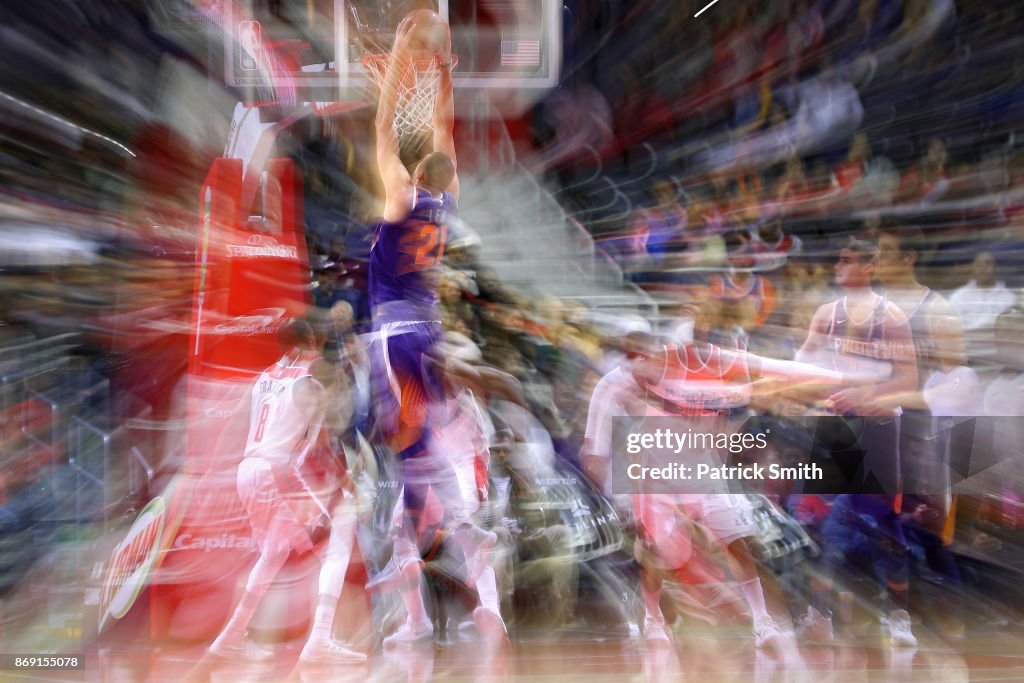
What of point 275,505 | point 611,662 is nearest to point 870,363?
point 611,662

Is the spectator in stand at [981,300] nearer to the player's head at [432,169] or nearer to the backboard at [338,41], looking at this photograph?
the backboard at [338,41]

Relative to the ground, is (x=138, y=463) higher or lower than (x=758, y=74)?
lower

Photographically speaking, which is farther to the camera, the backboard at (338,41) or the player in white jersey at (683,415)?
the player in white jersey at (683,415)

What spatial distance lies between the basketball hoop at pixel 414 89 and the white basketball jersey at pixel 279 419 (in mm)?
782

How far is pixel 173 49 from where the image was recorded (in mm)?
2379

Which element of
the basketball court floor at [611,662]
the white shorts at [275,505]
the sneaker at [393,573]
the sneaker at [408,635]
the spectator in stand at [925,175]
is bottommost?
the basketball court floor at [611,662]

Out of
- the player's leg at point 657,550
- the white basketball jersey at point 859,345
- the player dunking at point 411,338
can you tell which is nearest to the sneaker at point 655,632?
the player's leg at point 657,550

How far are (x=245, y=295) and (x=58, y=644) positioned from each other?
1.18 meters

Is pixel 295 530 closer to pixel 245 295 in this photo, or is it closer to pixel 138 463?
pixel 138 463

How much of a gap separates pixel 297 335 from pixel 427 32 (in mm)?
989

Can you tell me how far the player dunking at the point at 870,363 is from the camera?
254 cm

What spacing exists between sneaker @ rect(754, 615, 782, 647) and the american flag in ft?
6.19

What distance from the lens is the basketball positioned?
7.70 feet

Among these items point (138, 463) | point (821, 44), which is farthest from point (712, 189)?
point (138, 463)
